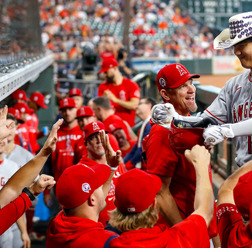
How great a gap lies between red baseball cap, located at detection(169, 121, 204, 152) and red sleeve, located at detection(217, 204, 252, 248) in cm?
35

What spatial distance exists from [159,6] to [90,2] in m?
4.79

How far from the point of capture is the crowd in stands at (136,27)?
2495 centimetres

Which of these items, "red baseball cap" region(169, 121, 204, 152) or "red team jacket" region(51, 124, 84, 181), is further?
"red team jacket" region(51, 124, 84, 181)

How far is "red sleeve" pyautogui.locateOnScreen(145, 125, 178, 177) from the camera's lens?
2.99 meters

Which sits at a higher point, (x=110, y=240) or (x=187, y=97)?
(x=187, y=97)

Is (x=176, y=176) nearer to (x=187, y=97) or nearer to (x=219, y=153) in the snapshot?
(x=187, y=97)

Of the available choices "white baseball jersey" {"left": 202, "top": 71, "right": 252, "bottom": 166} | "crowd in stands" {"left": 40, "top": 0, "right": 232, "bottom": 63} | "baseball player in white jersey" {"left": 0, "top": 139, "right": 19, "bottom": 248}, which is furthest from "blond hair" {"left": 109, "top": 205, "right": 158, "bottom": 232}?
"crowd in stands" {"left": 40, "top": 0, "right": 232, "bottom": 63}

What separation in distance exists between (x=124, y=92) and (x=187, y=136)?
4926 millimetres

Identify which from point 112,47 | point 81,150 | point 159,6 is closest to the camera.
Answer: point 81,150

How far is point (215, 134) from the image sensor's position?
8.37 ft

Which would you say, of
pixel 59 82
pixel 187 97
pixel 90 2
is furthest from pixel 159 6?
pixel 187 97

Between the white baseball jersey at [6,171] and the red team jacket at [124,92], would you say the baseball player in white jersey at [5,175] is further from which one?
the red team jacket at [124,92]

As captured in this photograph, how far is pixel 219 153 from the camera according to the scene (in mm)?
5680

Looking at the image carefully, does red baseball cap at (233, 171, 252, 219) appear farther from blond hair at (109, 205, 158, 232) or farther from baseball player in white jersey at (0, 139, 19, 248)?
baseball player in white jersey at (0, 139, 19, 248)
